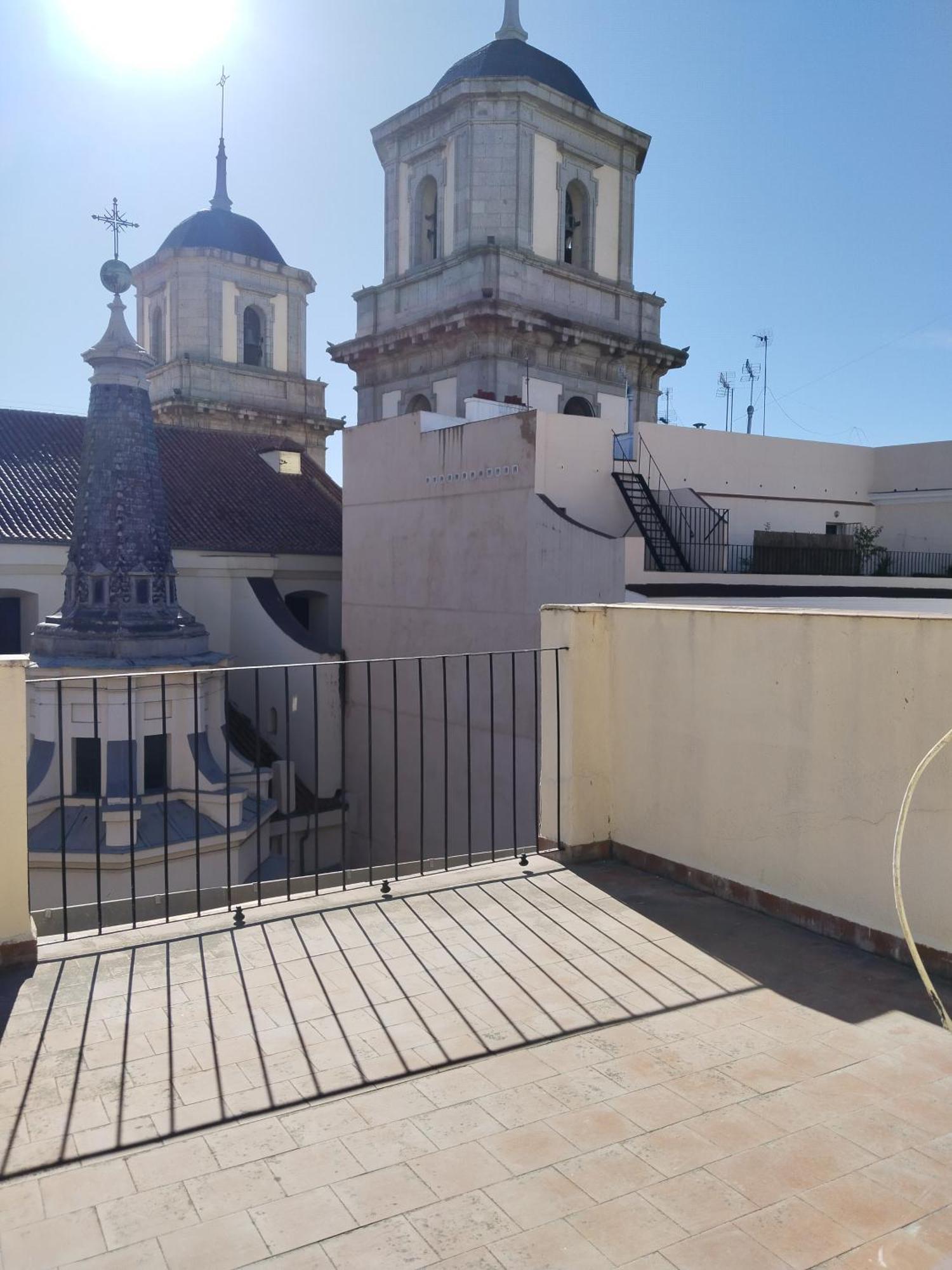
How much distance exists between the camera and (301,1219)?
2.92 metres

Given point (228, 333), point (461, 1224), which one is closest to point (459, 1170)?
point (461, 1224)

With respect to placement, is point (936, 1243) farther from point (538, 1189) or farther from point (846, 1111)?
point (538, 1189)

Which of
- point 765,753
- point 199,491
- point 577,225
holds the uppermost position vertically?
point 577,225

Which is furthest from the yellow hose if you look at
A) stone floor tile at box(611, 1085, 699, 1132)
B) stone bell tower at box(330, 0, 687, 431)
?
stone bell tower at box(330, 0, 687, 431)

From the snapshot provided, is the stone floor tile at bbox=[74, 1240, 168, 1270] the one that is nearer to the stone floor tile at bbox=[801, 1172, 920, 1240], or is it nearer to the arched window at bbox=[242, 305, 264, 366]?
the stone floor tile at bbox=[801, 1172, 920, 1240]

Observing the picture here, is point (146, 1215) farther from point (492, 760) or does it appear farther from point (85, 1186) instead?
point (492, 760)

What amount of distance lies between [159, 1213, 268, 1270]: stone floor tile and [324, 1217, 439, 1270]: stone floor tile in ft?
0.67

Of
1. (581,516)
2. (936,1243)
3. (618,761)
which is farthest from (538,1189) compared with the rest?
(581,516)

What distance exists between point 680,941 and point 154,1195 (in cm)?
273

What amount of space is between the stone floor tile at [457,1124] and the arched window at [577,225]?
24.1m

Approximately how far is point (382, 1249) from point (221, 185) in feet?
132

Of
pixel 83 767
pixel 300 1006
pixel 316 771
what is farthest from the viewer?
pixel 83 767

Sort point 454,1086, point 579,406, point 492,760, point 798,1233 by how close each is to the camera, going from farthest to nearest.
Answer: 1. point 579,406
2. point 492,760
3. point 454,1086
4. point 798,1233

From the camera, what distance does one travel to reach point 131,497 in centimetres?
1742
